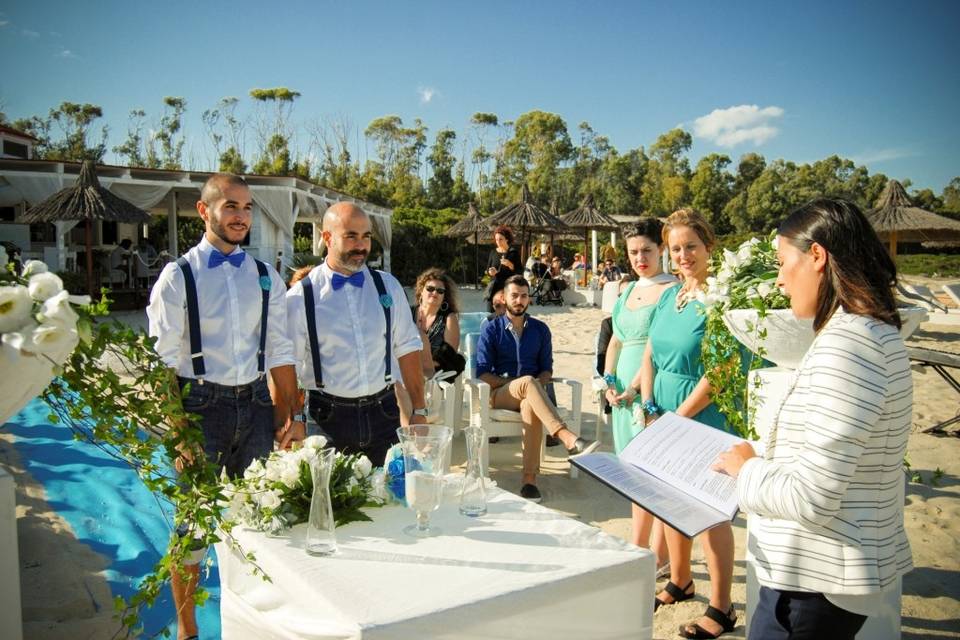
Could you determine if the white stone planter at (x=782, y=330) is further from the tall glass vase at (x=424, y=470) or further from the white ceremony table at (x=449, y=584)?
the tall glass vase at (x=424, y=470)

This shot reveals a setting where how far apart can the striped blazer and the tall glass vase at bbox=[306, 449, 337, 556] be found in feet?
3.20

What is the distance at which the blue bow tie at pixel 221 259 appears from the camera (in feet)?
8.87

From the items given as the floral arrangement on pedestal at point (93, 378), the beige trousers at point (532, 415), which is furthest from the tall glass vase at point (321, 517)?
the beige trousers at point (532, 415)

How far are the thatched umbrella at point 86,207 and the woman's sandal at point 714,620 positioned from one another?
1316 cm

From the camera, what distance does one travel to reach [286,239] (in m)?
17.7

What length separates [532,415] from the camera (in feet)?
15.4

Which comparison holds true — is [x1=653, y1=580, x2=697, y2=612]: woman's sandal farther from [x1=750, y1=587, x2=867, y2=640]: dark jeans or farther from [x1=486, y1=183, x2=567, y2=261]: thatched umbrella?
[x1=486, y1=183, x2=567, y2=261]: thatched umbrella

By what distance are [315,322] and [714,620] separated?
212 centimetres

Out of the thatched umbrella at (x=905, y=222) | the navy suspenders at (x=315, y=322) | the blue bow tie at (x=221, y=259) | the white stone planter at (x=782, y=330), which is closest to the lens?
the white stone planter at (x=782, y=330)

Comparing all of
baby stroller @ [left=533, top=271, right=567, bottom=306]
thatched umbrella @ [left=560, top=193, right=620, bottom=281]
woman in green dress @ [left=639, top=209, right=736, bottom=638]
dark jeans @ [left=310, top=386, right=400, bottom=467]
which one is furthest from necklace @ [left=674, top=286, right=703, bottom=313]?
thatched umbrella @ [left=560, top=193, right=620, bottom=281]

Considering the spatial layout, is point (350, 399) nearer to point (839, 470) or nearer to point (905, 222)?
point (839, 470)

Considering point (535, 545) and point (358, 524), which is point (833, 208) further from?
point (358, 524)

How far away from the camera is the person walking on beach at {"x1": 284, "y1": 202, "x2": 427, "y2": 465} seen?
2973mm

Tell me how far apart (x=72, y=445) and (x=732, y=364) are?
4932mm
